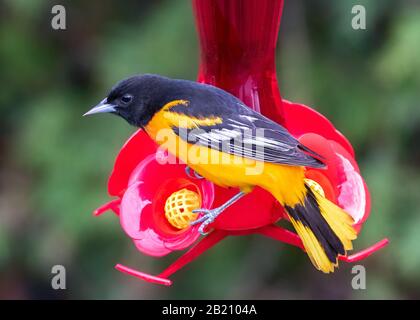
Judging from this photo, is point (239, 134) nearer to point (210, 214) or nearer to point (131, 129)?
point (210, 214)

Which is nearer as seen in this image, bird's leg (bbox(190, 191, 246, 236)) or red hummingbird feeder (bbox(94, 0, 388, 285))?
bird's leg (bbox(190, 191, 246, 236))

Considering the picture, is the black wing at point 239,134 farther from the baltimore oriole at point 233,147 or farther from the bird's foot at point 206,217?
the bird's foot at point 206,217

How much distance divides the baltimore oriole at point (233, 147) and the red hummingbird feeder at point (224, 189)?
0.48ft

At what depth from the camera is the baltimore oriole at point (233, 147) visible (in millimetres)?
2277

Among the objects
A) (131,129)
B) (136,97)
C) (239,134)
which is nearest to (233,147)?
(239,134)

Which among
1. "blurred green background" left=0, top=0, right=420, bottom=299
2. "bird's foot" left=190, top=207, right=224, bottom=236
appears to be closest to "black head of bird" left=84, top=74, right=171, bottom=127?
"bird's foot" left=190, top=207, right=224, bottom=236

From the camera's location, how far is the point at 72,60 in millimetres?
5023

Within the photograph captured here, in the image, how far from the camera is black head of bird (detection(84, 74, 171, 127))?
238 cm

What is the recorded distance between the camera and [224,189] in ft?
8.41

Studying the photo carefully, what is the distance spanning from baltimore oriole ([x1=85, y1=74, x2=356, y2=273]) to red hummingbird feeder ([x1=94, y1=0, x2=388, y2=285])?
146mm

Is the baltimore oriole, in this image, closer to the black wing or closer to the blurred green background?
the black wing

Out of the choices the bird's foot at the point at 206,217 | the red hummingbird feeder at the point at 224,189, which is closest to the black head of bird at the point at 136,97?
the red hummingbird feeder at the point at 224,189

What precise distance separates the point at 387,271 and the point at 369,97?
1009 mm

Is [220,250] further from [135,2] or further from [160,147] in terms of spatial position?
Result: [160,147]
